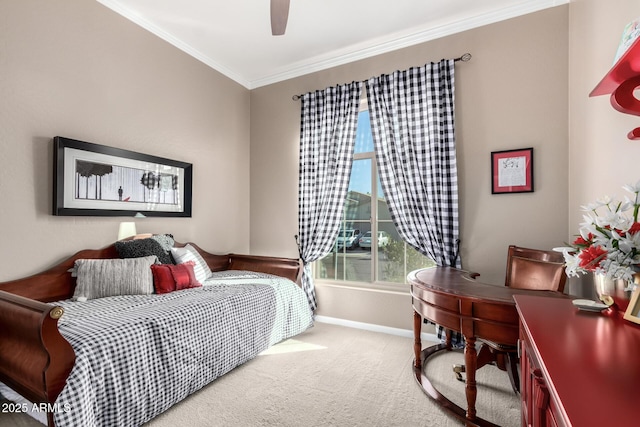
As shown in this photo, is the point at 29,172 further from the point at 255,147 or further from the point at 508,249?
the point at 508,249

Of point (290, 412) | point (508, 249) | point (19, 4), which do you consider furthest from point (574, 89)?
point (19, 4)

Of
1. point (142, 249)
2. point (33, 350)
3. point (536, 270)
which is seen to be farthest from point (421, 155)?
point (33, 350)

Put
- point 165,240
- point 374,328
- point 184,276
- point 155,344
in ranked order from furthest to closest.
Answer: point 374,328 < point 165,240 < point 184,276 < point 155,344

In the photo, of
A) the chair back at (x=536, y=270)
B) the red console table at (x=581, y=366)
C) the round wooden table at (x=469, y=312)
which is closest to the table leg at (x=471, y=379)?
the round wooden table at (x=469, y=312)

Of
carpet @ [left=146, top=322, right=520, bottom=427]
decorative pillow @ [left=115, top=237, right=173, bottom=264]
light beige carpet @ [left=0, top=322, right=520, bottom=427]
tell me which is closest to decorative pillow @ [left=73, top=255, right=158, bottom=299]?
decorative pillow @ [left=115, top=237, right=173, bottom=264]

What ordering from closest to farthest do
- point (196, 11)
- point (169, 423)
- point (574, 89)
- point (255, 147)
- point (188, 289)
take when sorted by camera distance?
point (169, 423), point (574, 89), point (188, 289), point (196, 11), point (255, 147)

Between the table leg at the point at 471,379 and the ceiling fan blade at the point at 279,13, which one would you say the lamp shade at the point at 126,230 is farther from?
the table leg at the point at 471,379

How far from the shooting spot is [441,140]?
9.12 ft

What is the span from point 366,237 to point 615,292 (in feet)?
7.72

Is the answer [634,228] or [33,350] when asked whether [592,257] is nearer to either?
[634,228]

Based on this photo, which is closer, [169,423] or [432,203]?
[169,423]

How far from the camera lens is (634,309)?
98cm

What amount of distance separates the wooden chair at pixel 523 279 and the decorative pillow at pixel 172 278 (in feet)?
7.20

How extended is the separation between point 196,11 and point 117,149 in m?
1.40
